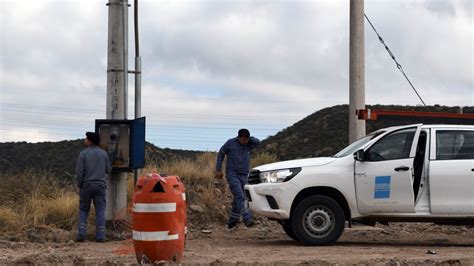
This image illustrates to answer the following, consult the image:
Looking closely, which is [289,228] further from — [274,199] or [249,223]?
[249,223]

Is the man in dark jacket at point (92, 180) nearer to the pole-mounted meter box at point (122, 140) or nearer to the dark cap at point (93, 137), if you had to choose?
the dark cap at point (93, 137)

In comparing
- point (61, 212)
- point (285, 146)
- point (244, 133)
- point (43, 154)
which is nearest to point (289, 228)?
point (244, 133)

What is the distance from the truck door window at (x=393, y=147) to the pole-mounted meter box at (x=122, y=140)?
3.98 metres

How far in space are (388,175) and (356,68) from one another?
3784 mm

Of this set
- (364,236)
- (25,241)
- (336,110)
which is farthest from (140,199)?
(336,110)

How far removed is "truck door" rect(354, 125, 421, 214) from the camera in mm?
12789

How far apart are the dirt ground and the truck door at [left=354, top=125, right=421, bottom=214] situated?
2.24ft

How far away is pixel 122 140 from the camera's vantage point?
1447cm

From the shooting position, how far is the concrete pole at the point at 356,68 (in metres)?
16.1

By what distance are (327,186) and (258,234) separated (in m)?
2.75

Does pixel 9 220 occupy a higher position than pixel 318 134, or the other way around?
pixel 318 134

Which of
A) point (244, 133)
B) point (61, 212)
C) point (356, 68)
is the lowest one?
point (61, 212)

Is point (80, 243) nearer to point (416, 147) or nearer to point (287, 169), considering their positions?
point (287, 169)

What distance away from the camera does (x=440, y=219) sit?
12883mm
